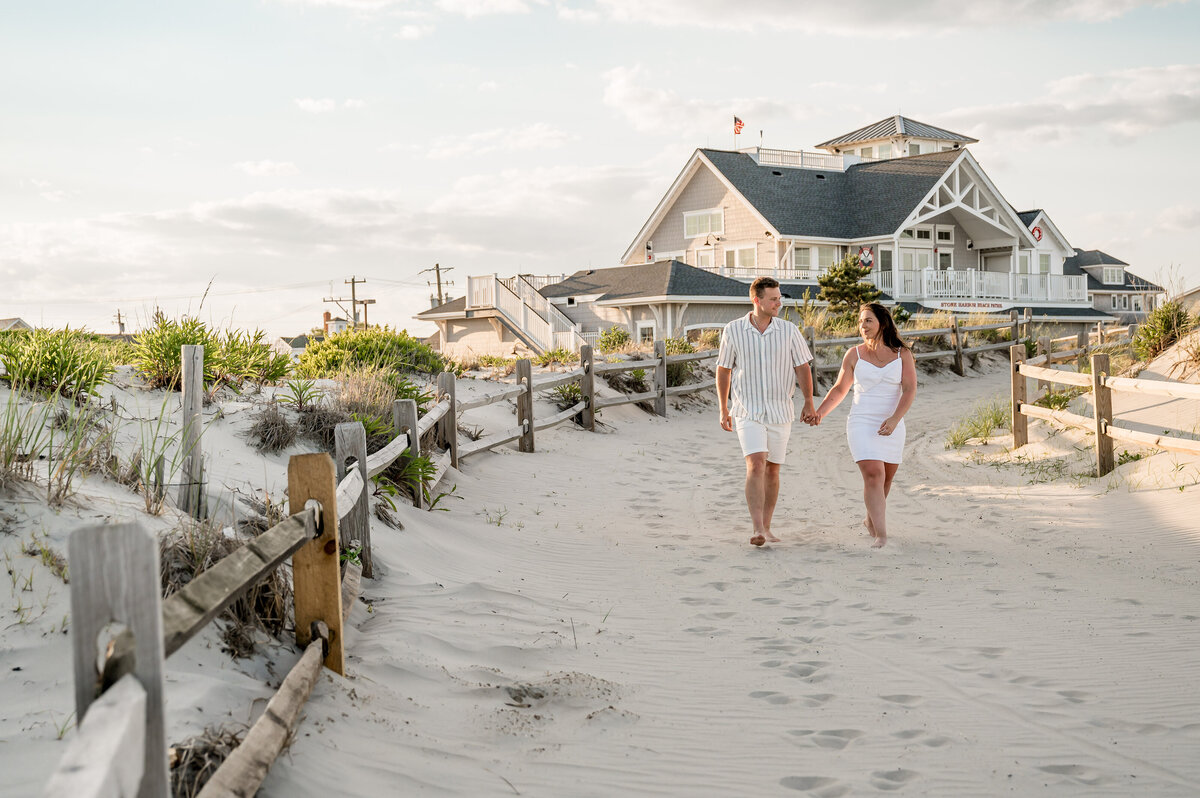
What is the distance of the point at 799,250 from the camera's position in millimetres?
36094

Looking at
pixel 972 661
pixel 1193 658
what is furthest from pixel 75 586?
pixel 1193 658

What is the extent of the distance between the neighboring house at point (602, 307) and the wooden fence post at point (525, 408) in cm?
1624

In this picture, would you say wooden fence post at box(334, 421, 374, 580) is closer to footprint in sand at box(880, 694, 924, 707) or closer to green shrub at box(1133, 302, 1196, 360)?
footprint in sand at box(880, 694, 924, 707)

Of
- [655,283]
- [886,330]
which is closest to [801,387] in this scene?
[886,330]

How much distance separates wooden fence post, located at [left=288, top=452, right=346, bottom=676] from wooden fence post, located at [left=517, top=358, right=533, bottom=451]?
26.4 ft

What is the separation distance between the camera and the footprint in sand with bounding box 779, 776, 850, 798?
346 cm

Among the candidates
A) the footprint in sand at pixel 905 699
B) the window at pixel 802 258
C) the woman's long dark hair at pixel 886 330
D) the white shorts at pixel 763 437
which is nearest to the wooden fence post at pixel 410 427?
the white shorts at pixel 763 437

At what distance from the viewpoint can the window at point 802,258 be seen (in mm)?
35938

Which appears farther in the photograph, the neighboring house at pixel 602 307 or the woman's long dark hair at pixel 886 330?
the neighboring house at pixel 602 307

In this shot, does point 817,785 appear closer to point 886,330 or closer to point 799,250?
point 886,330

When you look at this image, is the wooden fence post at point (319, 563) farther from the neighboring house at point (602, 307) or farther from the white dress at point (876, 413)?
the neighboring house at point (602, 307)

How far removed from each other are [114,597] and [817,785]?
8.41ft

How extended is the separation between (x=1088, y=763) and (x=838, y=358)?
60.3 feet

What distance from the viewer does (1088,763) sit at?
11.9ft
